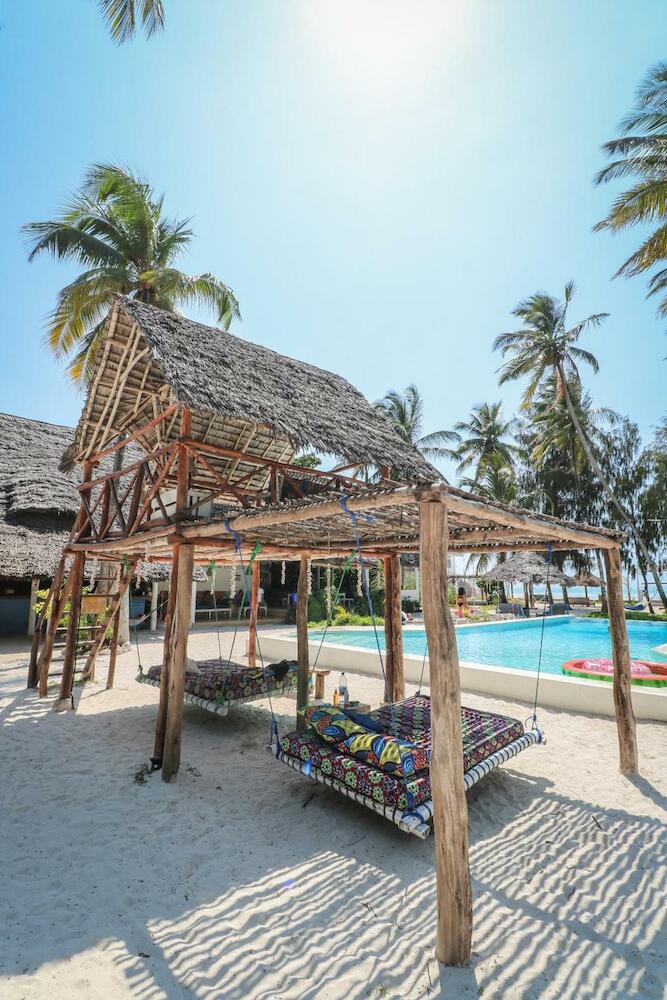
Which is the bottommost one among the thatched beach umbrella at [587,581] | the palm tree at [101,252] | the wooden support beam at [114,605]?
the wooden support beam at [114,605]

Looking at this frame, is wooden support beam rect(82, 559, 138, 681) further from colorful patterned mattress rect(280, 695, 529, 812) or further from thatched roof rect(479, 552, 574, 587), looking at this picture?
thatched roof rect(479, 552, 574, 587)

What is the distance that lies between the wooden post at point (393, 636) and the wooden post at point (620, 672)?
2.79 metres

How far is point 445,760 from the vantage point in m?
2.62

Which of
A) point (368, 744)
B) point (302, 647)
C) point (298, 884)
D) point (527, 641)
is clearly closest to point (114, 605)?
point (302, 647)

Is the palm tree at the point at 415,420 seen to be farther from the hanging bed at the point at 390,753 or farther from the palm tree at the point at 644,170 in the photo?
the hanging bed at the point at 390,753

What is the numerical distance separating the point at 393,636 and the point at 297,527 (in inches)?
121

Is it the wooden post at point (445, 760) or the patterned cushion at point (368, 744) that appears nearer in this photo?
the wooden post at point (445, 760)

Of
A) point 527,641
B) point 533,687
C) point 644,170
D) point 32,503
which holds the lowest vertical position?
point 527,641

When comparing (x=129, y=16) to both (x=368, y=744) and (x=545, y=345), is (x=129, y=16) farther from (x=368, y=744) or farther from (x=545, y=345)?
(x=545, y=345)

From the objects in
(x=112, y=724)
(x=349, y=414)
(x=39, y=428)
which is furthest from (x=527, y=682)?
(x=39, y=428)

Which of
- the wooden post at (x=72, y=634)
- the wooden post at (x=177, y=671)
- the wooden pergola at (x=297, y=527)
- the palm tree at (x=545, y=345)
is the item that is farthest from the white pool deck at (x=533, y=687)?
the palm tree at (x=545, y=345)

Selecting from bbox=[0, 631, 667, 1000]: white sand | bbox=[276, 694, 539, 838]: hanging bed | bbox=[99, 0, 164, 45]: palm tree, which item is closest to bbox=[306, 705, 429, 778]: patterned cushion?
bbox=[276, 694, 539, 838]: hanging bed

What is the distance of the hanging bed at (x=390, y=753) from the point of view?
3.57 m

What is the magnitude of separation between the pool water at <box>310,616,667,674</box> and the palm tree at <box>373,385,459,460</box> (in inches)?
385
